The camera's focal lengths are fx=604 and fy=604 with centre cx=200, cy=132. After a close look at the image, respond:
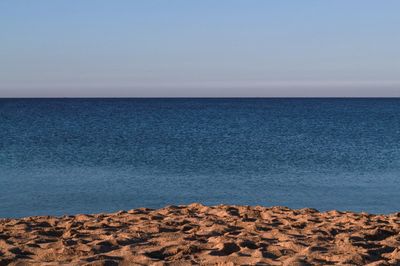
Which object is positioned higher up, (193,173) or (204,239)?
(204,239)

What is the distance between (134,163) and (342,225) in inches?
672

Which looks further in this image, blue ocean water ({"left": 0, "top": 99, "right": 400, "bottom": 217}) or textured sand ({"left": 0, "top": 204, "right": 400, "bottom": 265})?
blue ocean water ({"left": 0, "top": 99, "right": 400, "bottom": 217})

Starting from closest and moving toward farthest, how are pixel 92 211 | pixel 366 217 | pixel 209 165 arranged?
1. pixel 366 217
2. pixel 92 211
3. pixel 209 165

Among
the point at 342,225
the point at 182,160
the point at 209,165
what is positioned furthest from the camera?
the point at 182,160

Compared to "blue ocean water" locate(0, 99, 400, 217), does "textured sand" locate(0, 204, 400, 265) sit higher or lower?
higher

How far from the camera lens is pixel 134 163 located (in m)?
25.7

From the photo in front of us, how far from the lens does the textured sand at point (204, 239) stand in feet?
22.2

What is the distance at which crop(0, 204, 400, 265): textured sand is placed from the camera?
676cm

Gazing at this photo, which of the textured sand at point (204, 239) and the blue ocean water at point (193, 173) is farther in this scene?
the blue ocean water at point (193, 173)

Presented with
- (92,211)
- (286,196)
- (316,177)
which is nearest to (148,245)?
(92,211)

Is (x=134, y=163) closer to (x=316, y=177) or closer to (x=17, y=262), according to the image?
(x=316, y=177)

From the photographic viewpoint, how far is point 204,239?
7.84m

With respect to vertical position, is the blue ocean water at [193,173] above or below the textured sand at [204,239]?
below

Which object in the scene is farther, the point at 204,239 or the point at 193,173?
the point at 193,173
